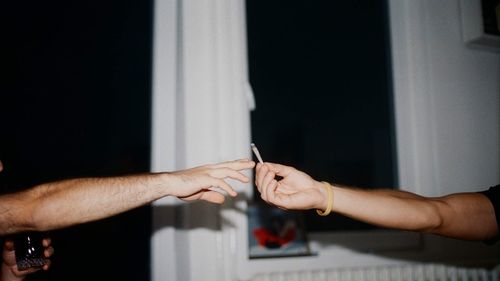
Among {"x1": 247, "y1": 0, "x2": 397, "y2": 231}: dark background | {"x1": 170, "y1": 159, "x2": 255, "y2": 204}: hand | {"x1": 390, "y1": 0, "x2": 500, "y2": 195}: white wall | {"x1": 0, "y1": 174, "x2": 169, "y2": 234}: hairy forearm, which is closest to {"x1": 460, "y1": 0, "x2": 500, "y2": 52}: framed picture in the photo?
{"x1": 390, "y1": 0, "x2": 500, "y2": 195}: white wall

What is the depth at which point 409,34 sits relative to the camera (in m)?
2.01

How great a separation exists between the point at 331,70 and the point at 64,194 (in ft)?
5.72

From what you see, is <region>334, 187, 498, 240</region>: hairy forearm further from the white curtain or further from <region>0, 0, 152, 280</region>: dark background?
<region>0, 0, 152, 280</region>: dark background

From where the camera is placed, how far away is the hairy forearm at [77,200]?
0.98 meters

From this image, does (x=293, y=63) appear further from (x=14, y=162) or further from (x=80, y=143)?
(x=14, y=162)

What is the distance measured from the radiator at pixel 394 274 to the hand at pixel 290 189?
59 cm

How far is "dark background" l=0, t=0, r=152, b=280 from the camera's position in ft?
5.17

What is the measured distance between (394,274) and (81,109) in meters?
1.62

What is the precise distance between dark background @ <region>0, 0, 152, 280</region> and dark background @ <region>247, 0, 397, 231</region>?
63 centimetres

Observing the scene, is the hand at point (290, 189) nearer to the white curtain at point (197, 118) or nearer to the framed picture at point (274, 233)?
the white curtain at point (197, 118)

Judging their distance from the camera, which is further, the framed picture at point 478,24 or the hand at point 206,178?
the framed picture at point 478,24

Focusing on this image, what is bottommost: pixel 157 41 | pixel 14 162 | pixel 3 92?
pixel 14 162

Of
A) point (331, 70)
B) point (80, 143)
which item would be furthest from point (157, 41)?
point (331, 70)

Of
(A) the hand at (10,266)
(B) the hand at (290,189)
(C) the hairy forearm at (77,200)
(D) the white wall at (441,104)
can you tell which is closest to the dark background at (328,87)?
(D) the white wall at (441,104)
